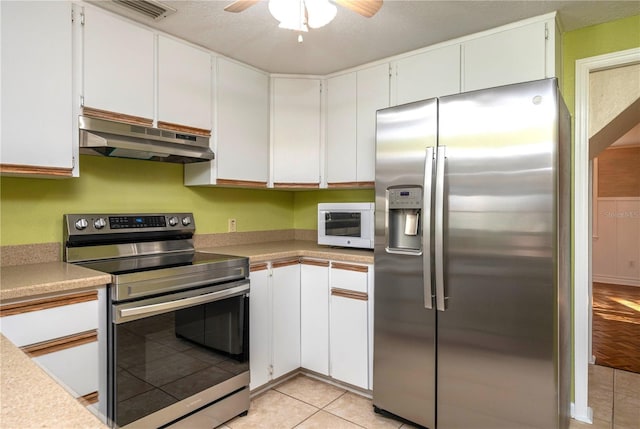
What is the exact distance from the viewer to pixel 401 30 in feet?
7.59

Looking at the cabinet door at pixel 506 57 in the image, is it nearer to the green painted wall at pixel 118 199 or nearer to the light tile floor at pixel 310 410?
the green painted wall at pixel 118 199

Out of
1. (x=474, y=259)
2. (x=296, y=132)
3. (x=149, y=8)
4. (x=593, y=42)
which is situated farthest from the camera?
(x=296, y=132)

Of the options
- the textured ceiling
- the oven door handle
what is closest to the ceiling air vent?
the textured ceiling

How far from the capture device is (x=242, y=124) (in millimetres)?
2797

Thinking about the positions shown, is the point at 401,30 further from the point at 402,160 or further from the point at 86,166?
the point at 86,166

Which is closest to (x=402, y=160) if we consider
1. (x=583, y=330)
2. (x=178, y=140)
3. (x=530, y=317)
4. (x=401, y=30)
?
(x=401, y=30)

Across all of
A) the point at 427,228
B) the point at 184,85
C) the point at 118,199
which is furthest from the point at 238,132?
the point at 427,228

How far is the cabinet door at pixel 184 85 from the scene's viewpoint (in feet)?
7.59

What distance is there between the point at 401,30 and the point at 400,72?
37 cm

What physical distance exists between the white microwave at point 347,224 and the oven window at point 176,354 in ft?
2.62

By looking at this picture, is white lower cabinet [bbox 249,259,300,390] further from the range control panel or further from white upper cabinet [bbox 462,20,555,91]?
white upper cabinet [bbox 462,20,555,91]

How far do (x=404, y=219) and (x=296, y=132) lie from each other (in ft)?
4.18

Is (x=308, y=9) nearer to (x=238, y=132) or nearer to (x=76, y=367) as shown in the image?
(x=238, y=132)

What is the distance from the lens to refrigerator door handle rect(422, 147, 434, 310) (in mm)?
2000
